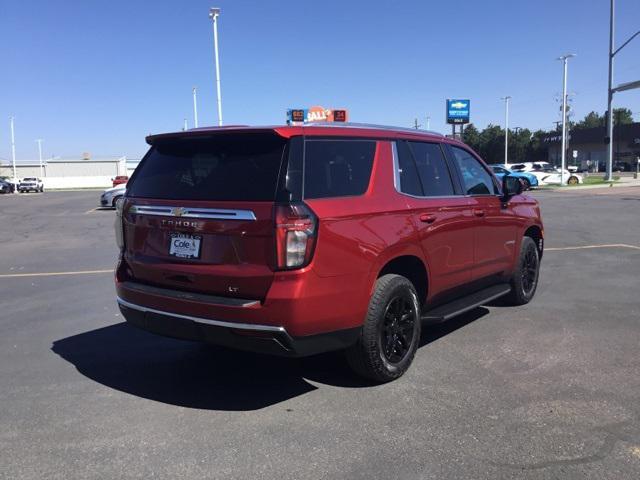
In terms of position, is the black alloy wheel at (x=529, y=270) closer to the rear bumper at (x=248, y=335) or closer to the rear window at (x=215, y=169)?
the rear bumper at (x=248, y=335)

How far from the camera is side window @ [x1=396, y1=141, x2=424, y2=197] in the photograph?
462 cm

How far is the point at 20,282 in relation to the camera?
865 cm

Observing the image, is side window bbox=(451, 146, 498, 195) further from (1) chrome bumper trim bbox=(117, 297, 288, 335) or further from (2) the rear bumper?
(1) chrome bumper trim bbox=(117, 297, 288, 335)

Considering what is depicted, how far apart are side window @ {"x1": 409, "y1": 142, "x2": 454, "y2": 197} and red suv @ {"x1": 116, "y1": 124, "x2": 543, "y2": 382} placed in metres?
0.02

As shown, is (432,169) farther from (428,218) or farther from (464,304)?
(464,304)

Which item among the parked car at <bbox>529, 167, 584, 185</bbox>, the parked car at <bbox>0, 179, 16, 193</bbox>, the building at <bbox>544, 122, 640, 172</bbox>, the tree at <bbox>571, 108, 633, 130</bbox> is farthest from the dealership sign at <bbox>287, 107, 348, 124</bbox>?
the tree at <bbox>571, 108, 633, 130</bbox>

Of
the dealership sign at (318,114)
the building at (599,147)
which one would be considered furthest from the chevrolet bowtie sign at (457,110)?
the building at (599,147)

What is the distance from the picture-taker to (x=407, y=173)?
473cm

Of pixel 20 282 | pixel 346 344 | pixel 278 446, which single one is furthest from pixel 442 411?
pixel 20 282

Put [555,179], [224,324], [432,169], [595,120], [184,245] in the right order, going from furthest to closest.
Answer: [595,120] → [555,179] → [432,169] → [184,245] → [224,324]

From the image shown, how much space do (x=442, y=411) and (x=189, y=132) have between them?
106 inches

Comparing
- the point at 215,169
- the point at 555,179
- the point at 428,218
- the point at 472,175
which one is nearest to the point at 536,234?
the point at 472,175

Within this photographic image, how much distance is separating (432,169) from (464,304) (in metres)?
1.27

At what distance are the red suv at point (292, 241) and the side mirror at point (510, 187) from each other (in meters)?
1.31
